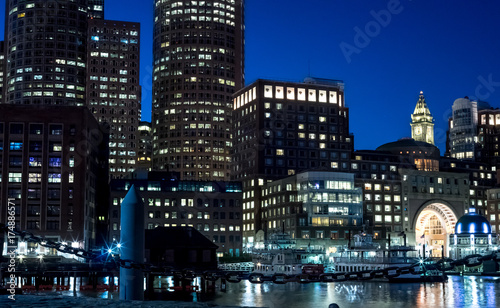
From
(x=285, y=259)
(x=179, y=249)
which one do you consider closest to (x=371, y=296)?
(x=179, y=249)

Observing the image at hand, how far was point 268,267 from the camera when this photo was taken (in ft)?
509

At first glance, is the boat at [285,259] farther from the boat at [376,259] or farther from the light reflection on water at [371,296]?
the light reflection on water at [371,296]

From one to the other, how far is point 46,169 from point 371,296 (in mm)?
100675

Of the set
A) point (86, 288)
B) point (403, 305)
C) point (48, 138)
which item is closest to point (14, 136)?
point (48, 138)

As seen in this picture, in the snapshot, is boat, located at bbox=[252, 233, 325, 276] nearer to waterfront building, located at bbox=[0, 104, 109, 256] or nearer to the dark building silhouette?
the dark building silhouette

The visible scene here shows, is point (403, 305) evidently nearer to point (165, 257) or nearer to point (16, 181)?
point (165, 257)

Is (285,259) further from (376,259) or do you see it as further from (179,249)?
(179,249)

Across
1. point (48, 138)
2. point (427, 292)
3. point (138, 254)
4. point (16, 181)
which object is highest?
point (48, 138)

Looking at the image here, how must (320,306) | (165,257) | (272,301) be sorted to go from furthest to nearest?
(165,257)
(272,301)
(320,306)

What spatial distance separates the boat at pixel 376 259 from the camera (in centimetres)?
15020

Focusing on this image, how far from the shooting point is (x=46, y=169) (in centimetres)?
18075

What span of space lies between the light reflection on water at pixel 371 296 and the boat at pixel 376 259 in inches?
184

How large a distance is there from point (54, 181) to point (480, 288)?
109464 millimetres

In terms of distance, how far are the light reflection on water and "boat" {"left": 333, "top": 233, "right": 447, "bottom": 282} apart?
4670mm
